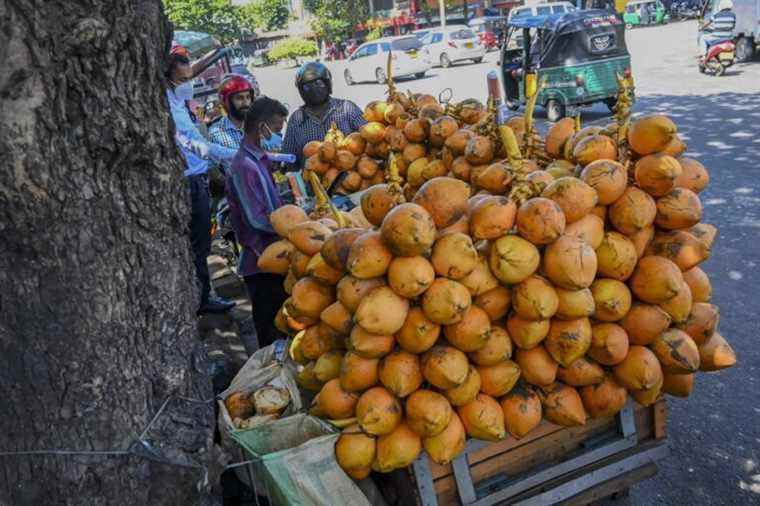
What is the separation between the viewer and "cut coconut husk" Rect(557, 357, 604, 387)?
2.00 metres

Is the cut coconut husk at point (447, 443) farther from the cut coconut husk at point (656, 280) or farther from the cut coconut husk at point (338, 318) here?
the cut coconut husk at point (656, 280)

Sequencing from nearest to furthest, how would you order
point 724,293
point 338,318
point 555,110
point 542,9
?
point 338,318 → point 724,293 → point 555,110 → point 542,9

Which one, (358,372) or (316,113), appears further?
(316,113)

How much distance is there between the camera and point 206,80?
17234mm

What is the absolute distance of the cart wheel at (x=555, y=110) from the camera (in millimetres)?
10891

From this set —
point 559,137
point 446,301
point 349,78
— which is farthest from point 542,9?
point 446,301

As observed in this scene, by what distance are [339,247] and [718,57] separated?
1398cm

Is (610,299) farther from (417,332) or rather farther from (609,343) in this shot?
(417,332)

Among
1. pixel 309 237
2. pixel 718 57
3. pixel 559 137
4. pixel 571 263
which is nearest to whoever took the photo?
pixel 571 263

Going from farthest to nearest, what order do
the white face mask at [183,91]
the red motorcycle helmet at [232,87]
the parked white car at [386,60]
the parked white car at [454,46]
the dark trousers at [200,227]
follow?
the parked white car at [454,46] < the parked white car at [386,60] < the red motorcycle helmet at [232,87] < the white face mask at [183,91] < the dark trousers at [200,227]

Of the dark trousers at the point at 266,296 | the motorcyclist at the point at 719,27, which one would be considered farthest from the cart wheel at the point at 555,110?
the dark trousers at the point at 266,296

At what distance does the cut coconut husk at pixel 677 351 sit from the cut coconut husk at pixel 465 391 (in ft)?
2.12

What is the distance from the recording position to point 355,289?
1.93 m

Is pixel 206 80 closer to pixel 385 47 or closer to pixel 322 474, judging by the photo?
pixel 385 47
